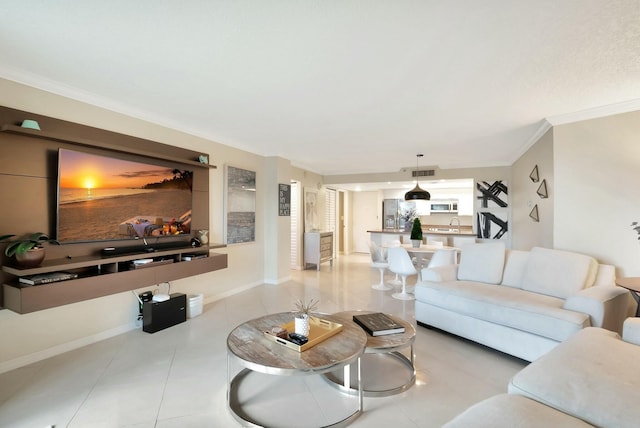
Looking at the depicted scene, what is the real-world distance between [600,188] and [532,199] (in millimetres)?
1508

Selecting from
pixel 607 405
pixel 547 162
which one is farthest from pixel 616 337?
pixel 547 162

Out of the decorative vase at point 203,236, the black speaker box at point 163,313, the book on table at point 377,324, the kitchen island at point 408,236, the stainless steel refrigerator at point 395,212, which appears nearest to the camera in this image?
the book on table at point 377,324

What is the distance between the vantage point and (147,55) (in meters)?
2.23

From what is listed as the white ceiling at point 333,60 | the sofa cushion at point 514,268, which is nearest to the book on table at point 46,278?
the white ceiling at point 333,60

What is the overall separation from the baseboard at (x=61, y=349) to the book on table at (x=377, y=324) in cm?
261

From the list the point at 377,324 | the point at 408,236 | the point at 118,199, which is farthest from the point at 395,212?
the point at 118,199

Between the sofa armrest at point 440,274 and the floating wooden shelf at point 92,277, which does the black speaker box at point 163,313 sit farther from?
the sofa armrest at point 440,274

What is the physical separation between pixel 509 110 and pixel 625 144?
3.95 ft

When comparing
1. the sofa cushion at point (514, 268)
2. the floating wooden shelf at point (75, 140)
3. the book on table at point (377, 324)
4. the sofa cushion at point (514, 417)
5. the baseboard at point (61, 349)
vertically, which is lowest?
the baseboard at point (61, 349)

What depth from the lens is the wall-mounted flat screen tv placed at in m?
2.75

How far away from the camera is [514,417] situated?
3.91ft

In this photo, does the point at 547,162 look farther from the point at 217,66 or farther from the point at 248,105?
the point at 217,66

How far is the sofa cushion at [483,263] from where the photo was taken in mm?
3564

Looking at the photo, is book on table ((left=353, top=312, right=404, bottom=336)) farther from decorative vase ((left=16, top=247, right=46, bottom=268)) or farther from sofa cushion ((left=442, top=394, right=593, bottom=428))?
decorative vase ((left=16, top=247, right=46, bottom=268))
